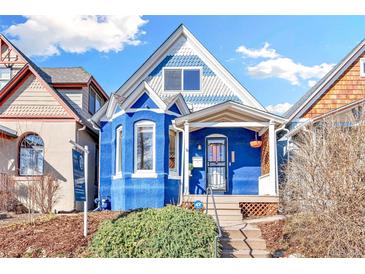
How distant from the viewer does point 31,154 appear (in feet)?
46.6

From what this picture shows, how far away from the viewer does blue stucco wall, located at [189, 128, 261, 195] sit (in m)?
14.2

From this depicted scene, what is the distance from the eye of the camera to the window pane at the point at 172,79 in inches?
583

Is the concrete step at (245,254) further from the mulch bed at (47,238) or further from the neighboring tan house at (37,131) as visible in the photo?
the neighboring tan house at (37,131)

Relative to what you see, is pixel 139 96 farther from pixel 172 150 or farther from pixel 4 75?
pixel 4 75

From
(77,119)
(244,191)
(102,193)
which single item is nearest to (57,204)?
(102,193)

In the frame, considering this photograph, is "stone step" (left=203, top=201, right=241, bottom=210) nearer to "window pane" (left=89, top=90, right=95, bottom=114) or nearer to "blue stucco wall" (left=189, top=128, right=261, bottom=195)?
"blue stucco wall" (left=189, top=128, right=261, bottom=195)

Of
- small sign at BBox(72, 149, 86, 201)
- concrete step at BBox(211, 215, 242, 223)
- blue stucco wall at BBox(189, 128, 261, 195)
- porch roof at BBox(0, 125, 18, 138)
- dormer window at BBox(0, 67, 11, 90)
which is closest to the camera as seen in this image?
small sign at BBox(72, 149, 86, 201)

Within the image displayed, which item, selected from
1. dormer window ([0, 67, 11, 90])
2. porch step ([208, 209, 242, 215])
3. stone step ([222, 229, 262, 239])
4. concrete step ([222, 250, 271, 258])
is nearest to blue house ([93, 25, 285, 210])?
porch step ([208, 209, 242, 215])

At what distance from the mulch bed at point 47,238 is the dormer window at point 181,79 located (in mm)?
6681

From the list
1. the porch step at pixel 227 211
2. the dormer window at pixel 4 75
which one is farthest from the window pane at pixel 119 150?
the dormer window at pixel 4 75

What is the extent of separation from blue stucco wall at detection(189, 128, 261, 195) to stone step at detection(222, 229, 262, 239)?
5352mm

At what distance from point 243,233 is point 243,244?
0.49 meters
